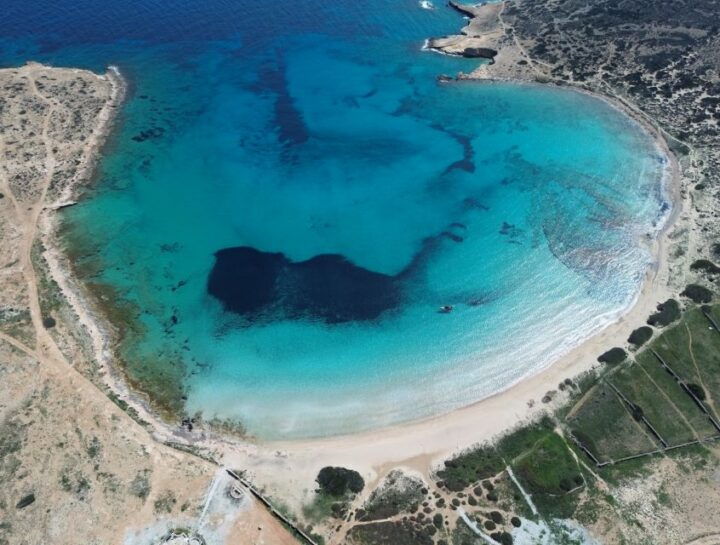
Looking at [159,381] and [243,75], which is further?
[243,75]

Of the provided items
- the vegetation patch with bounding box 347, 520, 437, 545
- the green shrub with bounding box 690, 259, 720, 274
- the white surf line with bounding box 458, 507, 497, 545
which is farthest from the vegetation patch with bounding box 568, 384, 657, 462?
the green shrub with bounding box 690, 259, 720, 274

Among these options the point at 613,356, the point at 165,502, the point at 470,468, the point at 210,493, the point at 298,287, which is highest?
the point at 613,356

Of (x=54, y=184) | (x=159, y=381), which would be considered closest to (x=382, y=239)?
(x=159, y=381)

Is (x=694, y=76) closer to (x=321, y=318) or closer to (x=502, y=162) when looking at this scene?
(x=502, y=162)

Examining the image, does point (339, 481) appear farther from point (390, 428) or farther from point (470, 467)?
point (470, 467)

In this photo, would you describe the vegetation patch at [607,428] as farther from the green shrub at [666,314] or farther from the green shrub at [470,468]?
the green shrub at [666,314]

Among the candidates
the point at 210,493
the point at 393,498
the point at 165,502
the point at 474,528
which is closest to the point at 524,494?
the point at 474,528

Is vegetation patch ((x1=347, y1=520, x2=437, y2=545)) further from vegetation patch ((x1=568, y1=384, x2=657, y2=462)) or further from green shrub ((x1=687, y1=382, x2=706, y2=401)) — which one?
green shrub ((x1=687, y1=382, x2=706, y2=401))
